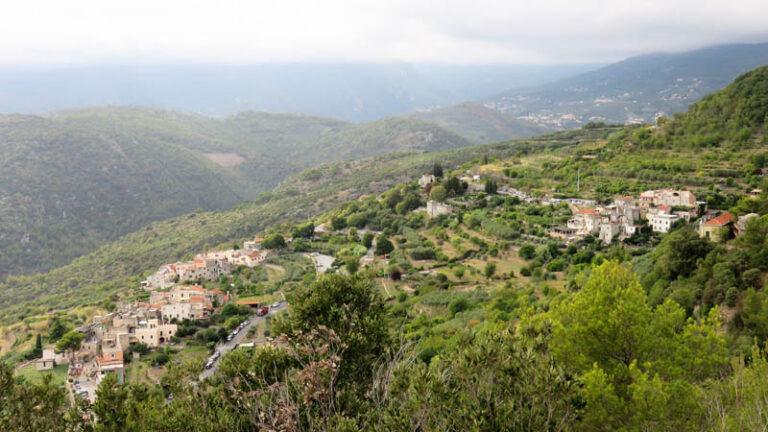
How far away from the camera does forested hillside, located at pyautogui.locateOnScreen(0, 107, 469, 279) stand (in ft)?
268

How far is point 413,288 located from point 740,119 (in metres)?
30.6

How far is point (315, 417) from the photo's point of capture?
7785 millimetres

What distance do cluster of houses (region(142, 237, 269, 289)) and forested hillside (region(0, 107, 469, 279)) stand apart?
139ft

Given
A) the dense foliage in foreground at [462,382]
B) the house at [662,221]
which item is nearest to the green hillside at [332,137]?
the house at [662,221]

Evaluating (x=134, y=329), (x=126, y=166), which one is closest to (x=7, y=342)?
(x=134, y=329)

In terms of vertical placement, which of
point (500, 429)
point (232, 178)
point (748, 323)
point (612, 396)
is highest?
point (500, 429)

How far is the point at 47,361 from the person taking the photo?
2522 cm

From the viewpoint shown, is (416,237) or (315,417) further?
(416,237)

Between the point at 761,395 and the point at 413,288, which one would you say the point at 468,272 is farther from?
the point at 761,395

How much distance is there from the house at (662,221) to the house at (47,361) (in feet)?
106

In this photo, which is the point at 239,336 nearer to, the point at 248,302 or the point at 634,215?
the point at 248,302

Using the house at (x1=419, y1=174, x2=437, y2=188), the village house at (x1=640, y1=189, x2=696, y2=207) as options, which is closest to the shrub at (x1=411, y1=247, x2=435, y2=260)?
the village house at (x1=640, y1=189, x2=696, y2=207)

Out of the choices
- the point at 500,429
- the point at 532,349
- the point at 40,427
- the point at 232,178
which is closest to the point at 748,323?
the point at 532,349

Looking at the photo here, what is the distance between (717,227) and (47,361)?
1205 inches
